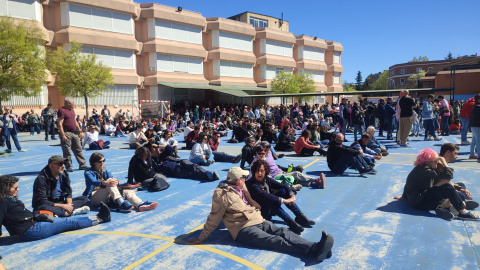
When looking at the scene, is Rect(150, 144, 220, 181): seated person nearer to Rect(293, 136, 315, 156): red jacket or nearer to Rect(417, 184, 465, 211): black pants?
Rect(293, 136, 315, 156): red jacket

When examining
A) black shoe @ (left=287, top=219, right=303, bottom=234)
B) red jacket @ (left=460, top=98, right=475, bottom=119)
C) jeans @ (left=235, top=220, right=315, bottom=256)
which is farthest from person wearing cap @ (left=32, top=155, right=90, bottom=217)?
red jacket @ (left=460, top=98, right=475, bottom=119)

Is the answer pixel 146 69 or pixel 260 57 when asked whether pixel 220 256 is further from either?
pixel 260 57

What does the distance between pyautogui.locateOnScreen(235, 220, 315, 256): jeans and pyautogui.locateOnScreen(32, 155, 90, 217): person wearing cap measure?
10.6 ft

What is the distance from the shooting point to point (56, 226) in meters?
5.65

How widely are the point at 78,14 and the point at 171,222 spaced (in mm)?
31517

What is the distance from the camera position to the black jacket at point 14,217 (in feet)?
16.4

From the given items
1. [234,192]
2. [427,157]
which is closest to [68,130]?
[234,192]

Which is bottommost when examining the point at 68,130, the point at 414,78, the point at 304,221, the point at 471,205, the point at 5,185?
the point at 304,221

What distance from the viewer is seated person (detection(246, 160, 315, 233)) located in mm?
5695

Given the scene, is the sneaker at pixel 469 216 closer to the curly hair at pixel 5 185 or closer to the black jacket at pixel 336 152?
the black jacket at pixel 336 152

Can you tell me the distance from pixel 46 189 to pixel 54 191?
6.3 inches

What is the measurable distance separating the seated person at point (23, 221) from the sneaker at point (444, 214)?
19.4ft

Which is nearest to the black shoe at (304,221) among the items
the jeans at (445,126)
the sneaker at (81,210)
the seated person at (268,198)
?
the seated person at (268,198)

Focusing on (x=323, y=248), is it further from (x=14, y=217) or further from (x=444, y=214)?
(x=14, y=217)
